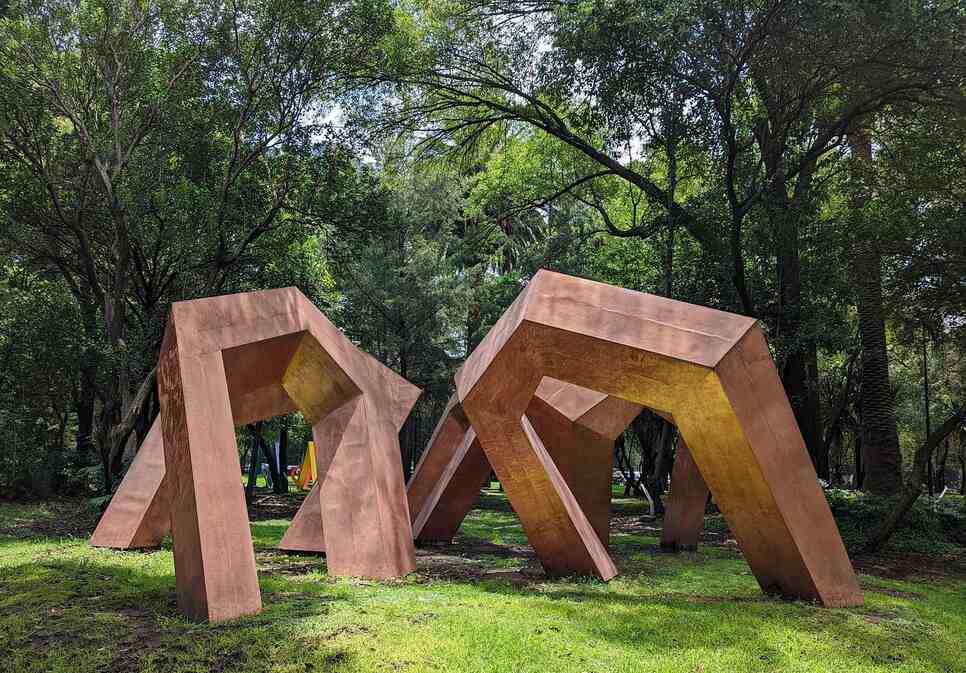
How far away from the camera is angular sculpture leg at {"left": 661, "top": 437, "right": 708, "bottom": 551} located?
12.2 metres

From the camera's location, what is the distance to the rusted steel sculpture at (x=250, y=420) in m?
6.43

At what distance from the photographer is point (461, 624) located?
5969mm

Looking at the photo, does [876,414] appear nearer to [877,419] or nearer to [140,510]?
[877,419]

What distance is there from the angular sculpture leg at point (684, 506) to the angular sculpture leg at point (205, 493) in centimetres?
797

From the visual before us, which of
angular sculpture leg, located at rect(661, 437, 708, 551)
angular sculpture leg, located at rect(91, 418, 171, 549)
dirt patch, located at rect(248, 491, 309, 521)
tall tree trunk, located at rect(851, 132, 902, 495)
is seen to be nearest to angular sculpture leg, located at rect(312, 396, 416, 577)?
angular sculpture leg, located at rect(91, 418, 171, 549)

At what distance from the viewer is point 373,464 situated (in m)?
9.44

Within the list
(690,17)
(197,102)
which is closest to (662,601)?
(690,17)

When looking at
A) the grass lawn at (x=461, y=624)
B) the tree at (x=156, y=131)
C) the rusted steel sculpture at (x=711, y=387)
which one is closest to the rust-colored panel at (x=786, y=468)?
the rusted steel sculpture at (x=711, y=387)

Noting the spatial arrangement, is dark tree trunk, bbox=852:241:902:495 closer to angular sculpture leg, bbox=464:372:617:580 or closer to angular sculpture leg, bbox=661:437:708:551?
angular sculpture leg, bbox=661:437:708:551

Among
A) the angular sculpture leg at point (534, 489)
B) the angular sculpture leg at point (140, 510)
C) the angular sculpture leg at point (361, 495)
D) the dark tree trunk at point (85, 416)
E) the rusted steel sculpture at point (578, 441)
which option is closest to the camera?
the angular sculpture leg at point (534, 489)

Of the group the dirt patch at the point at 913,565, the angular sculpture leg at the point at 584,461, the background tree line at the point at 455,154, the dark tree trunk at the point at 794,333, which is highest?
the background tree line at the point at 455,154

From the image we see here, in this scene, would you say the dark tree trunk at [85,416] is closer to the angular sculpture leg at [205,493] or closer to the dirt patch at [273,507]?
the dirt patch at [273,507]

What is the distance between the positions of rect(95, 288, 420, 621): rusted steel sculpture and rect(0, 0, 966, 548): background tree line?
675 cm

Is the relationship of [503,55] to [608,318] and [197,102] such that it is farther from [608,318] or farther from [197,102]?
[608,318]
